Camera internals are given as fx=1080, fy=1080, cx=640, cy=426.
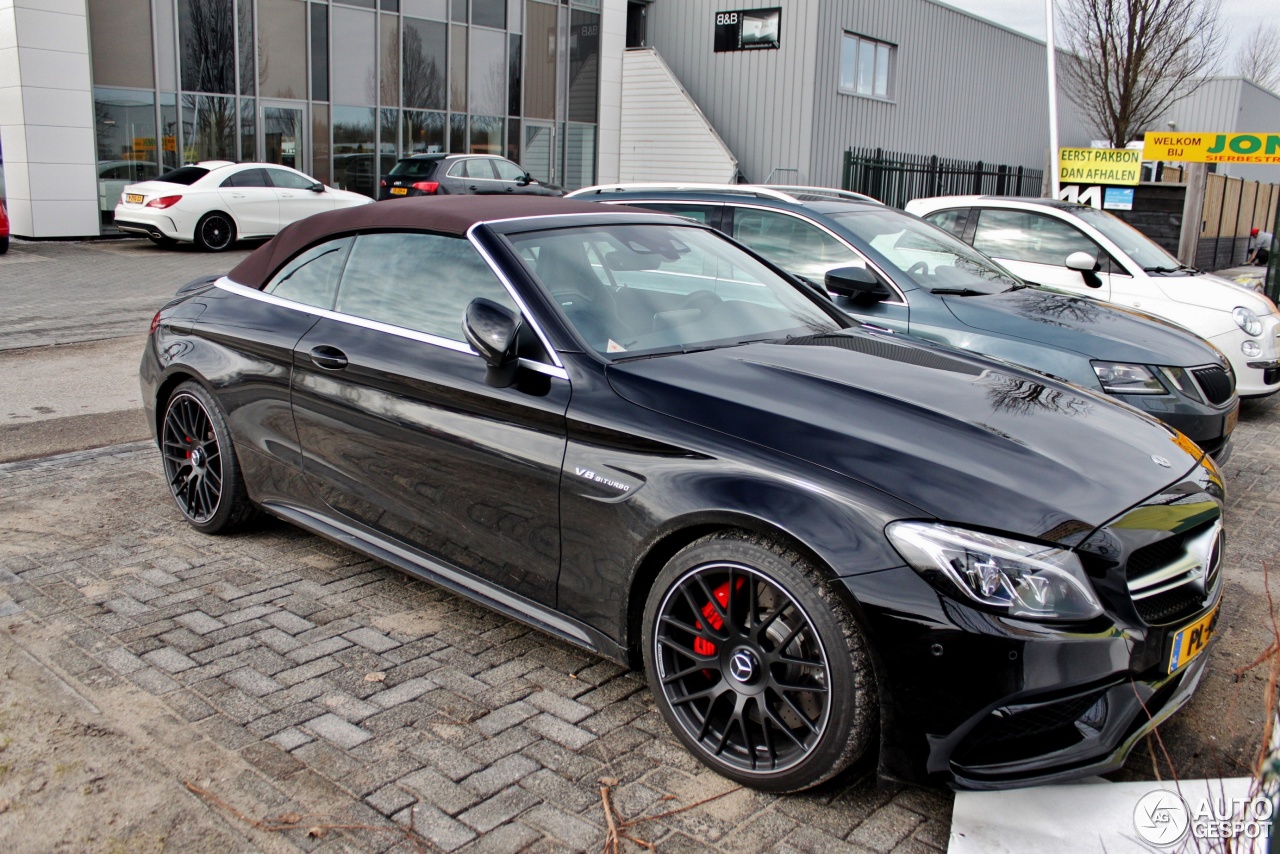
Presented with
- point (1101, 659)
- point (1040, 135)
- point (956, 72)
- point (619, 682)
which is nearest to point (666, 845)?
point (619, 682)

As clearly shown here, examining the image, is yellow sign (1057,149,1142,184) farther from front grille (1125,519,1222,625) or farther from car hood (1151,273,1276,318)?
front grille (1125,519,1222,625)

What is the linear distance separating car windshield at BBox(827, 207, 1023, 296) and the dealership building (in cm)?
1755

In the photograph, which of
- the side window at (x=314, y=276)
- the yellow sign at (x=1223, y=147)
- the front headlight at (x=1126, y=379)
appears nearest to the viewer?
the side window at (x=314, y=276)

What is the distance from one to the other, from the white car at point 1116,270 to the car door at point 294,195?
1349 centimetres

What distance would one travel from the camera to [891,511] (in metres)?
2.76

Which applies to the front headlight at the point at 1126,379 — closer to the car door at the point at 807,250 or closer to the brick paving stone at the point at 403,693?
the car door at the point at 807,250

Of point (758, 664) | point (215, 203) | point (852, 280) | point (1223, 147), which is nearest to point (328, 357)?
point (758, 664)

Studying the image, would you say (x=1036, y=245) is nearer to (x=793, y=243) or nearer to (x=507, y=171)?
(x=793, y=243)

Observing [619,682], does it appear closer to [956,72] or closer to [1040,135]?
[956,72]

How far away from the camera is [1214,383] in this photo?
5895 mm

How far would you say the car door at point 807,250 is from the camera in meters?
6.38

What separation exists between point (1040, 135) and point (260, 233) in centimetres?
2800

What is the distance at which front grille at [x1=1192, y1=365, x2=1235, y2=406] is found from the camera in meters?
5.84

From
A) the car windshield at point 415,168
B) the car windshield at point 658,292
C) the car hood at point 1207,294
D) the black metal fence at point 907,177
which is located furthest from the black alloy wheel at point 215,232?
the car windshield at point 658,292
